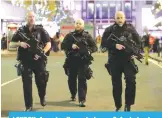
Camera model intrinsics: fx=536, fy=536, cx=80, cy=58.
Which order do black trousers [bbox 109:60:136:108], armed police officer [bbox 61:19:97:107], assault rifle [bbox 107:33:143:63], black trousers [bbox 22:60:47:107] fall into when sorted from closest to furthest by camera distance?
1. assault rifle [bbox 107:33:143:63]
2. black trousers [bbox 109:60:136:108]
3. black trousers [bbox 22:60:47:107]
4. armed police officer [bbox 61:19:97:107]

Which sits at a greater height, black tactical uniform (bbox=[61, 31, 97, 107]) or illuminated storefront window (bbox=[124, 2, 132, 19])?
black tactical uniform (bbox=[61, 31, 97, 107])

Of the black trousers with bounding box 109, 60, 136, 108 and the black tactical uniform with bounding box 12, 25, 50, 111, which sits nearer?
the black trousers with bounding box 109, 60, 136, 108

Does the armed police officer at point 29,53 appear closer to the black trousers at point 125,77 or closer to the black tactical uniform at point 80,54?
the black tactical uniform at point 80,54

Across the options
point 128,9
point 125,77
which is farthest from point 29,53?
point 128,9

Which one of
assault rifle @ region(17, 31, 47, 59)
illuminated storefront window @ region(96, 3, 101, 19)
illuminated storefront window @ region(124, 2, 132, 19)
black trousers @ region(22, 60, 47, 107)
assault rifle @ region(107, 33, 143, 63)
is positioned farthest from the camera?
illuminated storefront window @ region(96, 3, 101, 19)

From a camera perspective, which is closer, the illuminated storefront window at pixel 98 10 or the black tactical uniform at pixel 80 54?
the black tactical uniform at pixel 80 54

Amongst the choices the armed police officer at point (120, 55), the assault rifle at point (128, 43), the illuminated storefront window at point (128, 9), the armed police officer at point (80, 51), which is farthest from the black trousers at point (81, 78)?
the illuminated storefront window at point (128, 9)

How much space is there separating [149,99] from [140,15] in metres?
69.9

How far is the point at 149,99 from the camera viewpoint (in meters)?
10.3

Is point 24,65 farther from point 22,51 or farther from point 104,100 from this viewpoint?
point 104,100

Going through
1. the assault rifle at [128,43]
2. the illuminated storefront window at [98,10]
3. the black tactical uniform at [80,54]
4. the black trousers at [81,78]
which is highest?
the assault rifle at [128,43]

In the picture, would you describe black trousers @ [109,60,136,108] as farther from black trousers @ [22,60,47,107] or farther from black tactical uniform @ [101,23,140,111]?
black trousers @ [22,60,47,107]

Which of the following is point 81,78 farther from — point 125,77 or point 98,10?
point 98,10

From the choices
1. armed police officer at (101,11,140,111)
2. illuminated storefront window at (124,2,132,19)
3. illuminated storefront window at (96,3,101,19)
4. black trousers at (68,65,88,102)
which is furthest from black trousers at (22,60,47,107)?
illuminated storefront window at (96,3,101,19)
